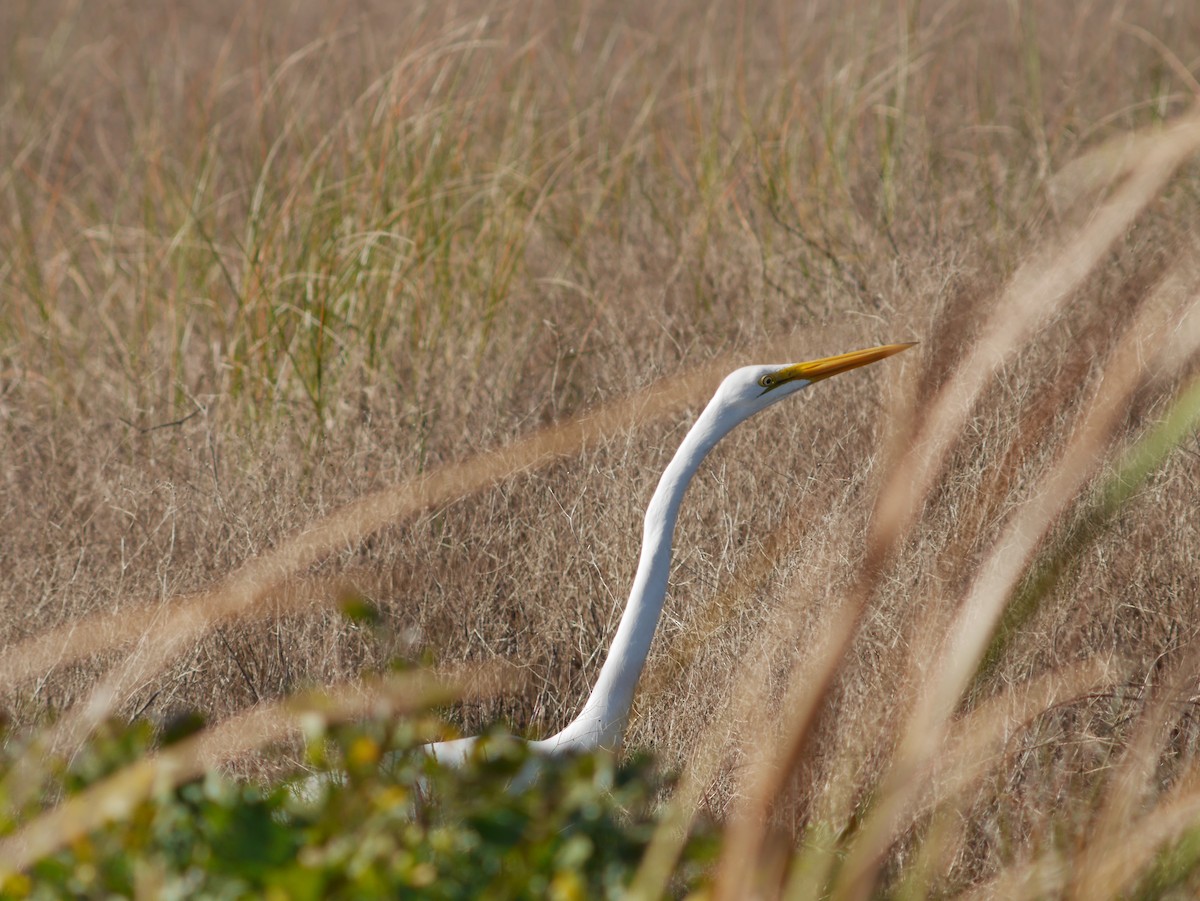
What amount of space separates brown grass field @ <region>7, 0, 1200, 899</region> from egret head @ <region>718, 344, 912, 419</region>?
22 cm

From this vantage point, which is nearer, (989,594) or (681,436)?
(989,594)

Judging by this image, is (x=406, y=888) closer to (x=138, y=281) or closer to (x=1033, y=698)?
(x=1033, y=698)

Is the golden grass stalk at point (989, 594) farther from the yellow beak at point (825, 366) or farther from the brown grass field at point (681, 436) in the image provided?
the yellow beak at point (825, 366)

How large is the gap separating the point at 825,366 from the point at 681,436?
1074mm

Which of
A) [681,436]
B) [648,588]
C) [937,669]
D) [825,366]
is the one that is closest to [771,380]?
[825,366]

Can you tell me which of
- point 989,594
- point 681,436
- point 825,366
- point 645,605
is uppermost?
point 825,366

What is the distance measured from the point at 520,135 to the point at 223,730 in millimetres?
2684

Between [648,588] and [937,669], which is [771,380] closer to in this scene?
A: [648,588]

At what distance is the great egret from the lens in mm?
2094

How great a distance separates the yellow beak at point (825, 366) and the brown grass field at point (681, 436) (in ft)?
0.63

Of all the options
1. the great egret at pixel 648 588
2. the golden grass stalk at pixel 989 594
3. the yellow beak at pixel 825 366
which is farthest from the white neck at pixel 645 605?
the golden grass stalk at pixel 989 594

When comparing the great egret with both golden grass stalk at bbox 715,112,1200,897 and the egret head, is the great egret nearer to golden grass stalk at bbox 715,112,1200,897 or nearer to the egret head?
the egret head

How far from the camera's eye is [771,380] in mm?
2197

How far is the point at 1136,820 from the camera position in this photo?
1.89 meters
